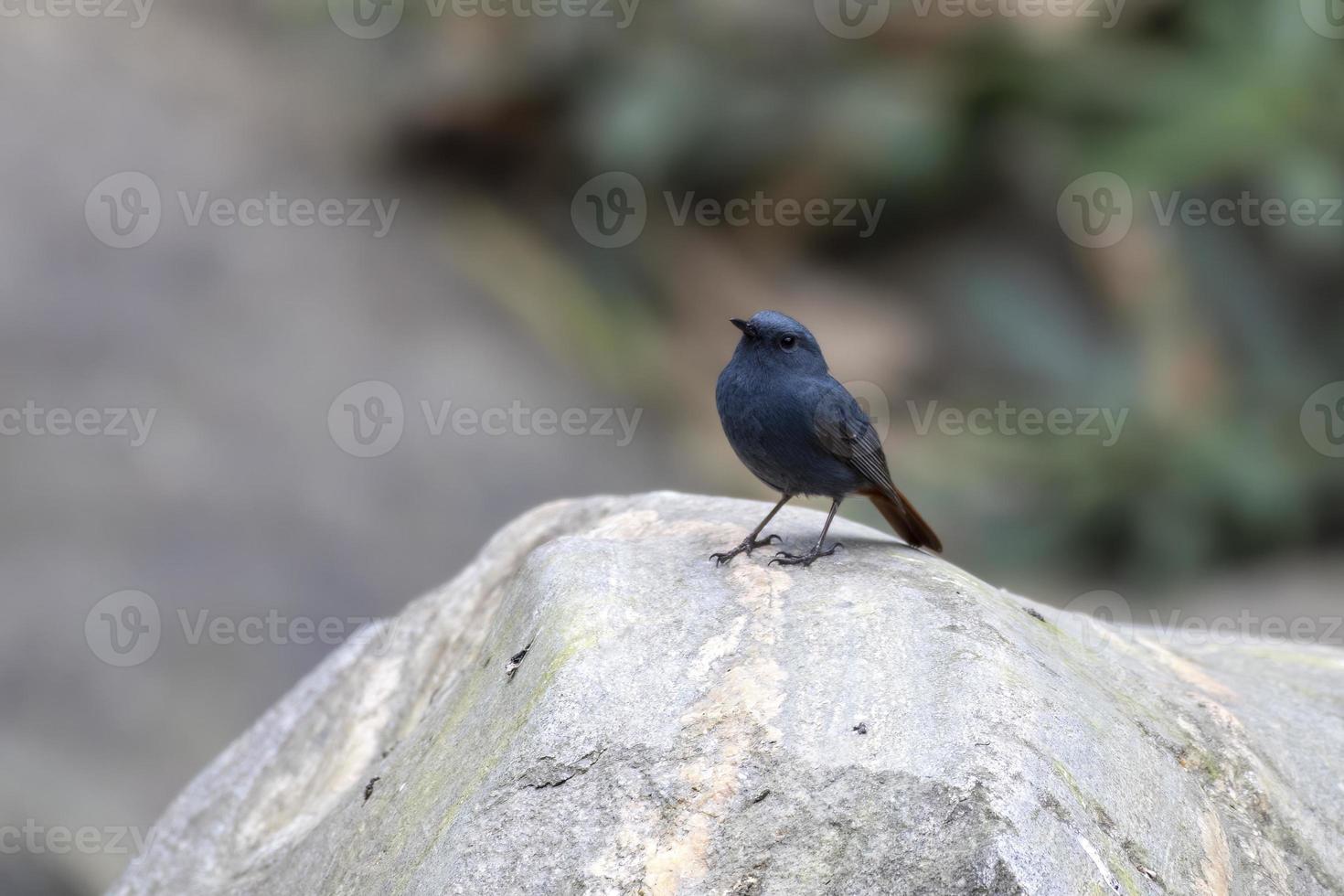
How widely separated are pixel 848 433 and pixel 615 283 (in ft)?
26.8

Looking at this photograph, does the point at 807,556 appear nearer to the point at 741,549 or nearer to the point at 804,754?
the point at 741,549

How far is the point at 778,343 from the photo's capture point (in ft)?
13.5

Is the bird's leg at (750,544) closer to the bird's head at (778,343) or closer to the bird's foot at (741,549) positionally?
the bird's foot at (741,549)

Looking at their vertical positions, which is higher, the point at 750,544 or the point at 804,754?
the point at 750,544

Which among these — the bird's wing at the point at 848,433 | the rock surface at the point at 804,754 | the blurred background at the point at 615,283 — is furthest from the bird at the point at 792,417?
the blurred background at the point at 615,283

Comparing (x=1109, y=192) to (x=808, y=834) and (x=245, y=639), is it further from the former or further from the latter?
(x=808, y=834)

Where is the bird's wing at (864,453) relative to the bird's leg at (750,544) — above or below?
above

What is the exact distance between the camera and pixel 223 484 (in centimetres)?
913

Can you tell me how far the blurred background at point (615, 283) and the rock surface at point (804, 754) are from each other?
4.81 meters

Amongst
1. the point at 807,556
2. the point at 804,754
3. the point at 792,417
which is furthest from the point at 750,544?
the point at 804,754

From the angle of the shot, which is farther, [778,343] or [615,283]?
[615,283]

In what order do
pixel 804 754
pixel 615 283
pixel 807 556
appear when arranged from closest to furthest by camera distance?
1. pixel 804 754
2. pixel 807 556
3. pixel 615 283

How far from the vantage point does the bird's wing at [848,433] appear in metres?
4.07

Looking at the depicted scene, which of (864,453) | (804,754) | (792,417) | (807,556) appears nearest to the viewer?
(804,754)
